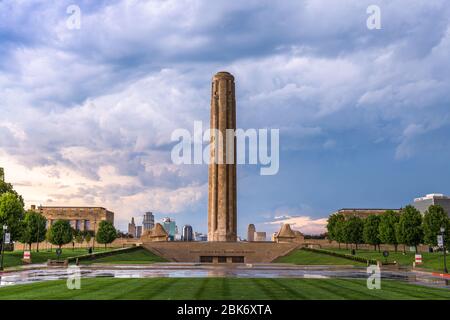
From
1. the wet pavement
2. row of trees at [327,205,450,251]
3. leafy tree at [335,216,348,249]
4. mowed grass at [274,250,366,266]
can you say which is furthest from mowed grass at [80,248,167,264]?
row of trees at [327,205,450,251]

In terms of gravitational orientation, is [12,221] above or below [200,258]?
above

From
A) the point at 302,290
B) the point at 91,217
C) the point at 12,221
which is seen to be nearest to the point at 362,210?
the point at 91,217

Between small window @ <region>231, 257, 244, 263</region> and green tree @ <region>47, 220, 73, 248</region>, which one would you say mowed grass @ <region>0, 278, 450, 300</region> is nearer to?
green tree @ <region>47, 220, 73, 248</region>

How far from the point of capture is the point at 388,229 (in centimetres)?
8438

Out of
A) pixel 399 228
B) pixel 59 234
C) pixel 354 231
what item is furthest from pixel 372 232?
pixel 59 234

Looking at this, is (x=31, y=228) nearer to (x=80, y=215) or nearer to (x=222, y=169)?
(x=222, y=169)

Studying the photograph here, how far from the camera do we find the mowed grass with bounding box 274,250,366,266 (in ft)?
212

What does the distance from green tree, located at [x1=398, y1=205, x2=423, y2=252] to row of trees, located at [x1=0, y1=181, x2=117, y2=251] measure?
201 ft

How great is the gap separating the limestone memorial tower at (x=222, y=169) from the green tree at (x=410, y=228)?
43.9 meters

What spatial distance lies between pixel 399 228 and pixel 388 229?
5337mm
